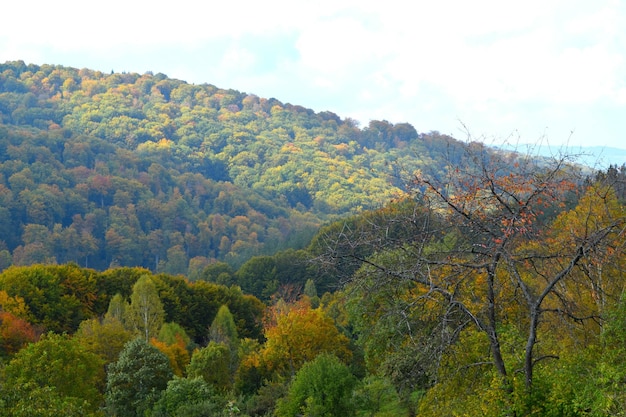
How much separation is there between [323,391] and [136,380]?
867 centimetres

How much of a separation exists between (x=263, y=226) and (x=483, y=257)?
148 metres

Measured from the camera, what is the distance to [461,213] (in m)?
8.58

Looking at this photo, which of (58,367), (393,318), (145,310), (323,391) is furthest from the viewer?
(145,310)

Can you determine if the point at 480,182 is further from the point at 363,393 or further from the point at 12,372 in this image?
the point at 12,372

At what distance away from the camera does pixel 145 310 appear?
47094 millimetres

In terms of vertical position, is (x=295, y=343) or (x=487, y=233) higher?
(x=487, y=233)

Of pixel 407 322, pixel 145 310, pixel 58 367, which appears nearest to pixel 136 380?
pixel 58 367

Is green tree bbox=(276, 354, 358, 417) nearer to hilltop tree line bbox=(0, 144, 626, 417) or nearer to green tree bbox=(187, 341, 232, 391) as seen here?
hilltop tree line bbox=(0, 144, 626, 417)

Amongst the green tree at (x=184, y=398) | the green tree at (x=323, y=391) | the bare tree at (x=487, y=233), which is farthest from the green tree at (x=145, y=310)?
the bare tree at (x=487, y=233)

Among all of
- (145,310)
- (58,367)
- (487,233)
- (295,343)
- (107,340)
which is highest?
(487,233)

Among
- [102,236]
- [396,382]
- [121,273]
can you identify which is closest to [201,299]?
[121,273]

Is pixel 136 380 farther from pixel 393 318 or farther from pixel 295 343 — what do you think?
Answer: pixel 393 318

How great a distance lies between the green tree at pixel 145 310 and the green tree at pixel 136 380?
61.7 feet

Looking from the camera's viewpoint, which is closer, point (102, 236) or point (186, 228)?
point (102, 236)
